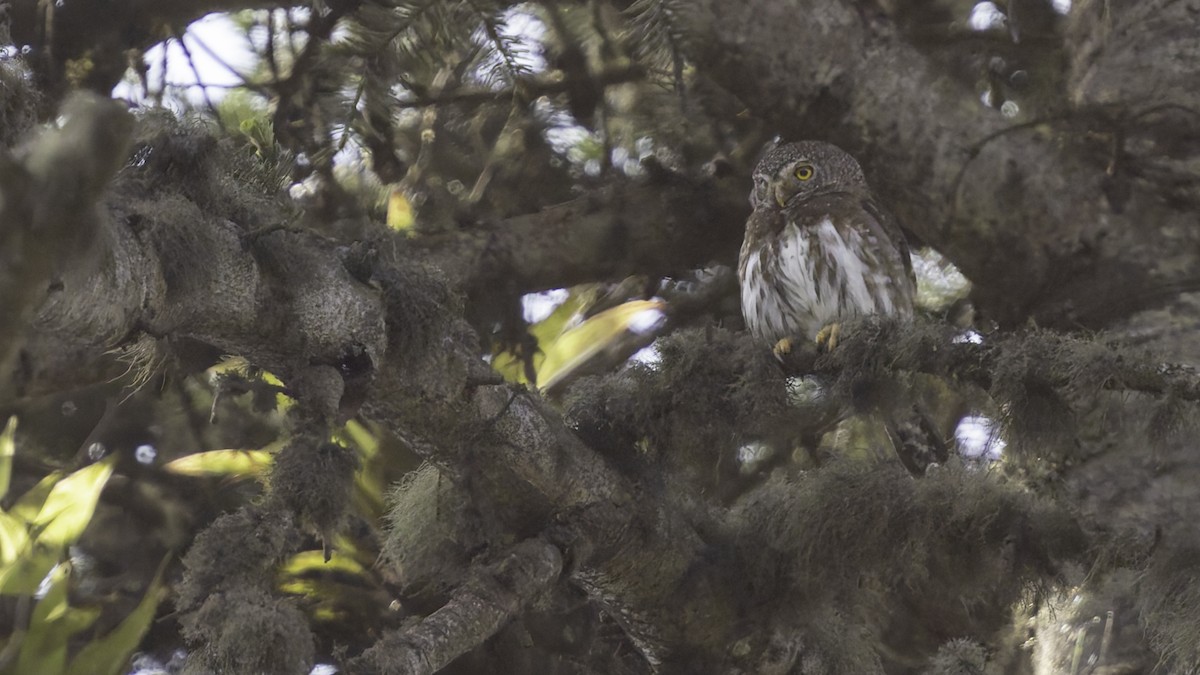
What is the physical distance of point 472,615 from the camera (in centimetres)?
244

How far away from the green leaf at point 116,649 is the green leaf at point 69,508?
0.93 ft

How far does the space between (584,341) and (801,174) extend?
890 millimetres

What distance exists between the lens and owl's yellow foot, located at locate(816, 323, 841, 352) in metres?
2.87

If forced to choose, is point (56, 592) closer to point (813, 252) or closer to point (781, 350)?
point (781, 350)

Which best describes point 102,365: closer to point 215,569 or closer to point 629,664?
point 629,664

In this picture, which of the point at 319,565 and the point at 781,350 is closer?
the point at 781,350

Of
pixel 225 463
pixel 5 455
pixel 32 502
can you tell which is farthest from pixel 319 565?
pixel 5 455

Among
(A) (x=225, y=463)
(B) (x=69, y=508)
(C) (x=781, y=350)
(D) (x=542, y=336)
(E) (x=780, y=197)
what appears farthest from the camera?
(D) (x=542, y=336)

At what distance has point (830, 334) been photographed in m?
3.04

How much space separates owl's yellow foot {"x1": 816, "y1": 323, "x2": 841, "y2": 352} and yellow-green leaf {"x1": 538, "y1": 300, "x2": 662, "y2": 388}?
109 centimetres

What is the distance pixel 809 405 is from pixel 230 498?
208 cm

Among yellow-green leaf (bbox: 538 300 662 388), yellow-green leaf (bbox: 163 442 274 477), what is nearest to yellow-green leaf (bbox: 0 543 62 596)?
yellow-green leaf (bbox: 163 442 274 477)

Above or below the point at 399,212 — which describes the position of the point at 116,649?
below

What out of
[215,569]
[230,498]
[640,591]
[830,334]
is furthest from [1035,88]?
[215,569]
